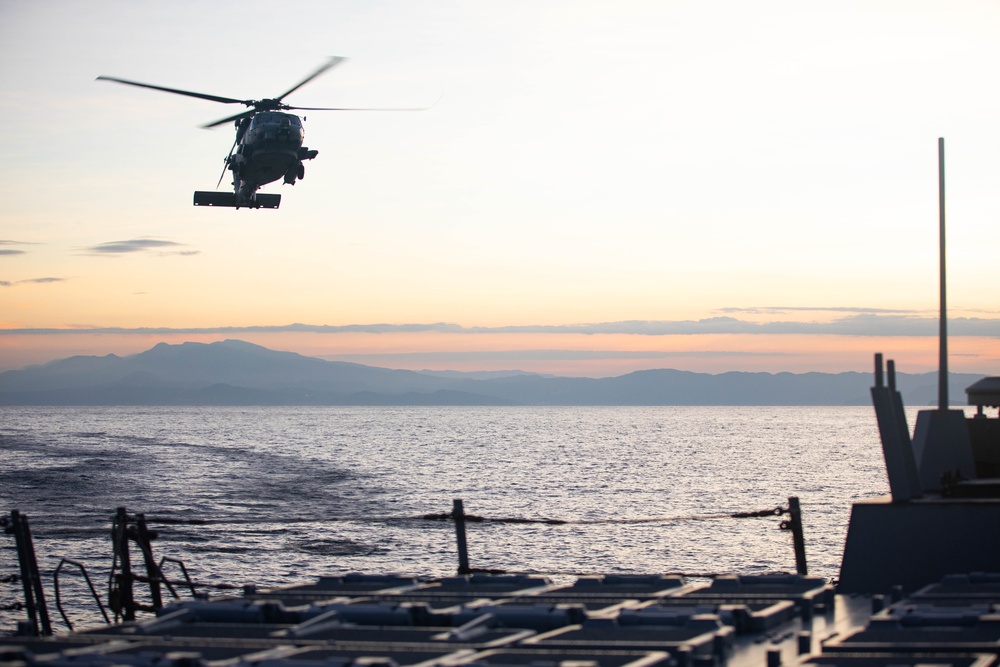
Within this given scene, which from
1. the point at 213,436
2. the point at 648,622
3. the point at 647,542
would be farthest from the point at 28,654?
the point at 213,436

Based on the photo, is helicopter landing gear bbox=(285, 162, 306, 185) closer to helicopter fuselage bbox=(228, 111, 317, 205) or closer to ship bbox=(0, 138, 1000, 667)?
helicopter fuselage bbox=(228, 111, 317, 205)

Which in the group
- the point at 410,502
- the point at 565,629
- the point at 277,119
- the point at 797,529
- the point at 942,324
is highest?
the point at 277,119

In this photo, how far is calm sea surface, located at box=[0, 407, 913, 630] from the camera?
55.5 m

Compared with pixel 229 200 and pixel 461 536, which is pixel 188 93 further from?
pixel 461 536

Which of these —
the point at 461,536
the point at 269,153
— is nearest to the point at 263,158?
the point at 269,153

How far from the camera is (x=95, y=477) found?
106m

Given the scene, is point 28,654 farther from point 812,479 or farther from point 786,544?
point 812,479

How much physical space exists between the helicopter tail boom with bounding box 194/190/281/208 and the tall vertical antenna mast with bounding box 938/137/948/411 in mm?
21927

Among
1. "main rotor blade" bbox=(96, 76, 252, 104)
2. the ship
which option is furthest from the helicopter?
the ship

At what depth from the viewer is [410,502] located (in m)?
90.6

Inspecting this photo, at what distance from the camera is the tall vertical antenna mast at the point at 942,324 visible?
73.3 feet

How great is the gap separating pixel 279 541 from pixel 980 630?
5518 centimetres

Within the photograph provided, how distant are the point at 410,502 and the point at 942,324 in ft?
232

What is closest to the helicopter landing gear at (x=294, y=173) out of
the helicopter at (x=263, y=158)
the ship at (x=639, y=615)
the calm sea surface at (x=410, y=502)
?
the helicopter at (x=263, y=158)
